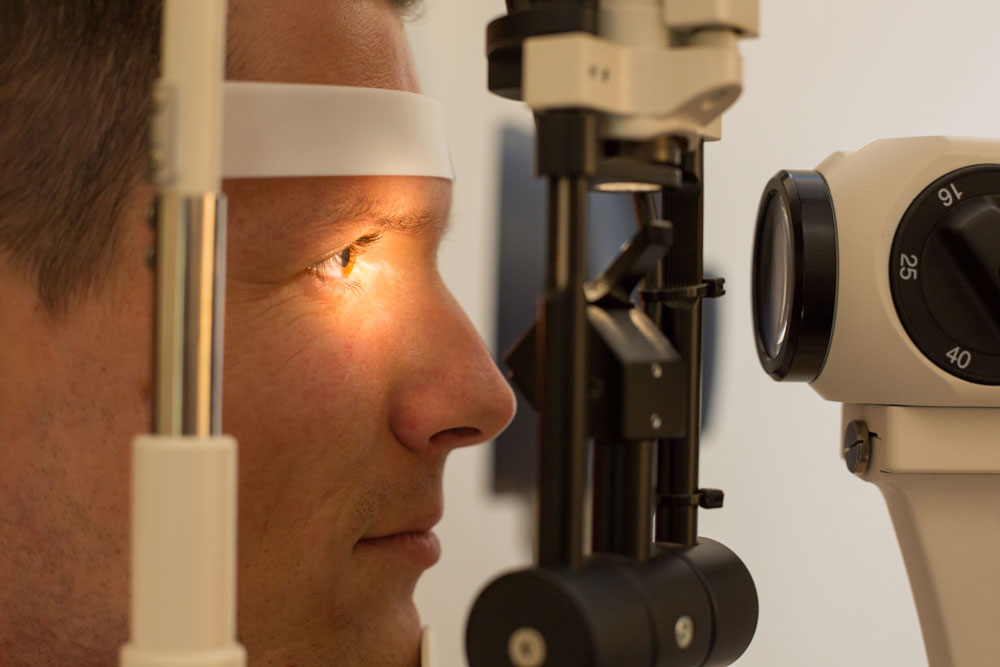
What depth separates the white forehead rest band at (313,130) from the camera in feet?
2.47

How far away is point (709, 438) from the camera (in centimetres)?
149

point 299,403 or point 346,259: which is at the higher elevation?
point 346,259

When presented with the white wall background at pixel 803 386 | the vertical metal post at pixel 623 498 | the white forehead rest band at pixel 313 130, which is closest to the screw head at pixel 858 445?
the vertical metal post at pixel 623 498

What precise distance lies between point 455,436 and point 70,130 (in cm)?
35

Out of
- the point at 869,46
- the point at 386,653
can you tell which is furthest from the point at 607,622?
the point at 869,46

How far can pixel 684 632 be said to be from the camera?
477mm

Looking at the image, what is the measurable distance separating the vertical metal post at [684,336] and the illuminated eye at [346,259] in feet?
1.16

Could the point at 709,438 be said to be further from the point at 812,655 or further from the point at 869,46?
the point at 869,46

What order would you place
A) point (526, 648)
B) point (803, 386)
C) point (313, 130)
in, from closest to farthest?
point (526, 648), point (313, 130), point (803, 386)

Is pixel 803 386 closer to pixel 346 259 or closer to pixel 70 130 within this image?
pixel 346 259

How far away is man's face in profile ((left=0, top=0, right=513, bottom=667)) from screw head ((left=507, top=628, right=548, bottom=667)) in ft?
1.34

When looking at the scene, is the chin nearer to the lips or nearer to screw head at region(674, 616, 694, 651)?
the lips

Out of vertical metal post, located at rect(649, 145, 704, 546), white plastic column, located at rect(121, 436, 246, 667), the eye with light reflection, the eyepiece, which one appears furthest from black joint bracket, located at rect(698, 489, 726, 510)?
the eye with light reflection

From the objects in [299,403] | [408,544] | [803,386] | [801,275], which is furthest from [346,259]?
[803,386]
